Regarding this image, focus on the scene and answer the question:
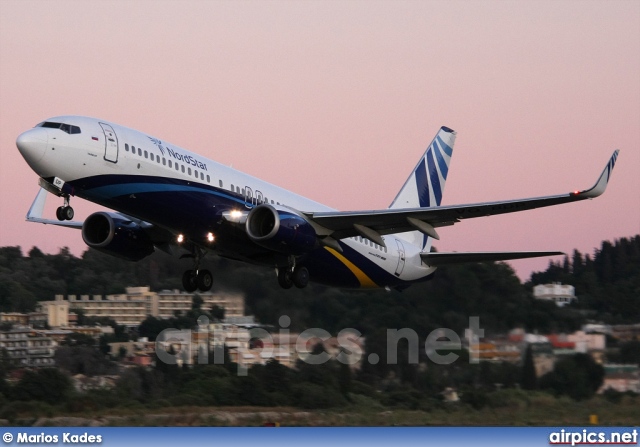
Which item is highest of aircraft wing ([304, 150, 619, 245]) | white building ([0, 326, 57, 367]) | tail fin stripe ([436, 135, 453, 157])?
tail fin stripe ([436, 135, 453, 157])

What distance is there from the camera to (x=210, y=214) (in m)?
32.9

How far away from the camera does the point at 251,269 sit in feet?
138

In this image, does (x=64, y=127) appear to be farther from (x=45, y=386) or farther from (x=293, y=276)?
(x=45, y=386)

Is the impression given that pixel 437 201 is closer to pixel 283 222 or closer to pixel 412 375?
pixel 412 375

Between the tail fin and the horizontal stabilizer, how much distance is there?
2.13 metres

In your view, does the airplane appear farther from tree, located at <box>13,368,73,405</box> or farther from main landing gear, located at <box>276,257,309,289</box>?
tree, located at <box>13,368,73,405</box>

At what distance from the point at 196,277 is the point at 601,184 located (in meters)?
13.7

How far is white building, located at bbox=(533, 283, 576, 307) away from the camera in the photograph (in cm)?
4388

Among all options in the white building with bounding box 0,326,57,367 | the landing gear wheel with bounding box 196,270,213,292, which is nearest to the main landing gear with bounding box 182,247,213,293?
the landing gear wheel with bounding box 196,270,213,292

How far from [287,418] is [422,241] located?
28.4 ft

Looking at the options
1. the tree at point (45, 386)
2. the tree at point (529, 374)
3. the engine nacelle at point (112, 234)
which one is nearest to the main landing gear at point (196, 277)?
the engine nacelle at point (112, 234)

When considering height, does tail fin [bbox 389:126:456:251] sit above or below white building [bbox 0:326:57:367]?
above

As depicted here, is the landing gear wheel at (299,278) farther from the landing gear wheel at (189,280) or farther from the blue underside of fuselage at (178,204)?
the landing gear wheel at (189,280)

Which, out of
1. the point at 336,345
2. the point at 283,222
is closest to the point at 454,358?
the point at 336,345
